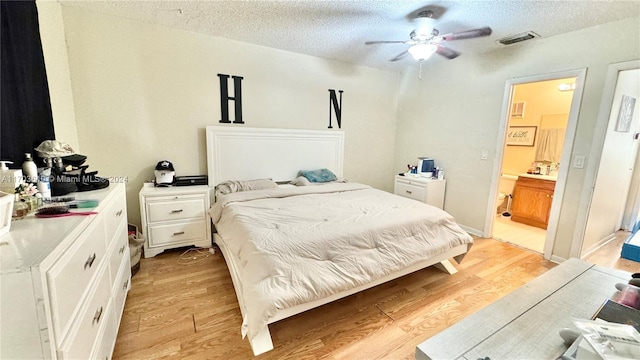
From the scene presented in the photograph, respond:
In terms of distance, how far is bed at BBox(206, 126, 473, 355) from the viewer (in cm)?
148

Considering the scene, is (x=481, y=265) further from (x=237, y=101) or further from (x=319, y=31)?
(x=237, y=101)

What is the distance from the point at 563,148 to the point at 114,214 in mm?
4128

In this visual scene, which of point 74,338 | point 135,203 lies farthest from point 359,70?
point 74,338

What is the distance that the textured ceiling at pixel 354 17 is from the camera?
85.3 inches

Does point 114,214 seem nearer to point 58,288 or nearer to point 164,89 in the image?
point 58,288

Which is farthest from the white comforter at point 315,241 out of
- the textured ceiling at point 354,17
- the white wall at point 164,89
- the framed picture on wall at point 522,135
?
the framed picture on wall at point 522,135

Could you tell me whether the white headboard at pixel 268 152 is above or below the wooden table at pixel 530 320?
above

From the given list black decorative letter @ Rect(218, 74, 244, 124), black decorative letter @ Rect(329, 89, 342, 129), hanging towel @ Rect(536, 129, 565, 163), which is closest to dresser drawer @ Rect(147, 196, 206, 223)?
black decorative letter @ Rect(218, 74, 244, 124)

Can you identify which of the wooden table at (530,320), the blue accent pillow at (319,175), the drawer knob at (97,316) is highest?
the blue accent pillow at (319,175)

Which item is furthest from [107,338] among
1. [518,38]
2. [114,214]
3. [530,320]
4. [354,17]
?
[518,38]

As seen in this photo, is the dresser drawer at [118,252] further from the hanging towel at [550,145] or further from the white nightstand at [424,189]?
the hanging towel at [550,145]

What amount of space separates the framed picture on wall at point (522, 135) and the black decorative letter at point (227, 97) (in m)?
4.26

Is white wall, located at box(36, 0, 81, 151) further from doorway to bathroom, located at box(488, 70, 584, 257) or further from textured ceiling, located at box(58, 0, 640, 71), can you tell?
doorway to bathroom, located at box(488, 70, 584, 257)

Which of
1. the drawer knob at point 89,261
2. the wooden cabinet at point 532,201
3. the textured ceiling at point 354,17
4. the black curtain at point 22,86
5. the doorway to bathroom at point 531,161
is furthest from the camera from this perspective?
the wooden cabinet at point 532,201
